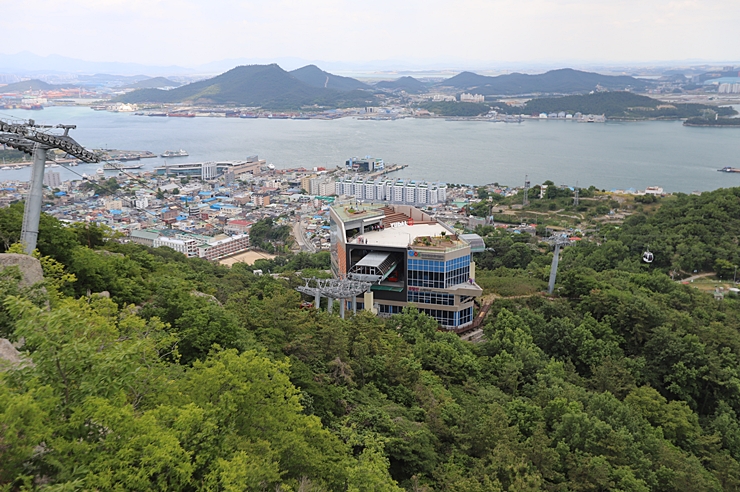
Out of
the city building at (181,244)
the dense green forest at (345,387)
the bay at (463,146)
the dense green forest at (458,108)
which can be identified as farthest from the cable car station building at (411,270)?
the dense green forest at (458,108)

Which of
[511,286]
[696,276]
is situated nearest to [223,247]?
[511,286]

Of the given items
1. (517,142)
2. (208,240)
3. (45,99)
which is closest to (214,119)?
(45,99)

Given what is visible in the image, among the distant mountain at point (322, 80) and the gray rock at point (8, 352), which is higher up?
the distant mountain at point (322, 80)

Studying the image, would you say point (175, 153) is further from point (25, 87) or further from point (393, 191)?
point (25, 87)

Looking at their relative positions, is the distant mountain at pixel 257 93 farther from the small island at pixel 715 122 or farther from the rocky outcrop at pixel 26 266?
the rocky outcrop at pixel 26 266

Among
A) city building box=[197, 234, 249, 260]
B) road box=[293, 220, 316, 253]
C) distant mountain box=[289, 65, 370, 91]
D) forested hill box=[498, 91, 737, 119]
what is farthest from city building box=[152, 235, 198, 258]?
distant mountain box=[289, 65, 370, 91]

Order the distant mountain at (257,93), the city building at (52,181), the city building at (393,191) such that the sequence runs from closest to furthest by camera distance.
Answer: the city building at (393,191)
the city building at (52,181)
the distant mountain at (257,93)

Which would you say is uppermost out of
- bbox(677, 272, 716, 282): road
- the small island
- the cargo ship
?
the small island

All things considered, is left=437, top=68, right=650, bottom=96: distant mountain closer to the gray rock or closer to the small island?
the small island
